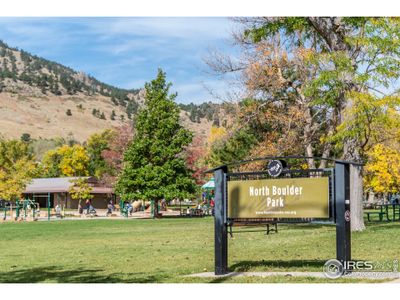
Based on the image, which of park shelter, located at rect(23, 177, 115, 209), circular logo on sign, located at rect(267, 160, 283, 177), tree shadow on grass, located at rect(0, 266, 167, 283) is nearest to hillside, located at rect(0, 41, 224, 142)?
park shelter, located at rect(23, 177, 115, 209)

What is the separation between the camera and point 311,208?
10.3 m

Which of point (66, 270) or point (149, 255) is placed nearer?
point (66, 270)

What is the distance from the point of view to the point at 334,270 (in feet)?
33.0

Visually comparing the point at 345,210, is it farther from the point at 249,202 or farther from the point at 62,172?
the point at 62,172

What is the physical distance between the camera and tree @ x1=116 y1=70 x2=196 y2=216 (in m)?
43.3

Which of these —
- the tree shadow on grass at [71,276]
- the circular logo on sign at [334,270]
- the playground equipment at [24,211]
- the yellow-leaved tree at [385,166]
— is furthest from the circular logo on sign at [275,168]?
the yellow-leaved tree at [385,166]

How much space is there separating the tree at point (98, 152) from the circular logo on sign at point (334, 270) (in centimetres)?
6729

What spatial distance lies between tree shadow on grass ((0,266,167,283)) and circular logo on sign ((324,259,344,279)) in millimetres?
2722

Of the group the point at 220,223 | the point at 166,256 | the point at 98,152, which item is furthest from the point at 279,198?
the point at 98,152

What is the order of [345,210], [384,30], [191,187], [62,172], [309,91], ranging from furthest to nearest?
[62,172]
[191,187]
[309,91]
[384,30]
[345,210]

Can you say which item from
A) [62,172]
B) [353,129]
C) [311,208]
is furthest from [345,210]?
[62,172]

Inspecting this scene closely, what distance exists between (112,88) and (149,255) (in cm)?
15104

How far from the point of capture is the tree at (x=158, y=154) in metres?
43.3

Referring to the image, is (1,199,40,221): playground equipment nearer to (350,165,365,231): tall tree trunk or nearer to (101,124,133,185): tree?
(101,124,133,185): tree
